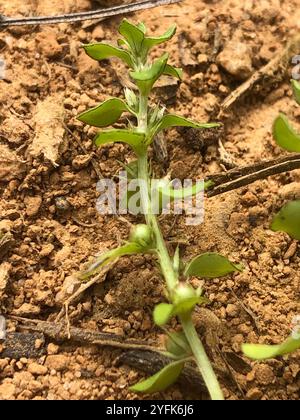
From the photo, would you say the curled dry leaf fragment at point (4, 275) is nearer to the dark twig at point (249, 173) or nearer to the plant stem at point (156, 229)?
the plant stem at point (156, 229)

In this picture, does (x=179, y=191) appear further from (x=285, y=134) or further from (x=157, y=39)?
(x=157, y=39)

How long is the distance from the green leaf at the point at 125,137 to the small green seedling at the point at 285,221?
0.55 m

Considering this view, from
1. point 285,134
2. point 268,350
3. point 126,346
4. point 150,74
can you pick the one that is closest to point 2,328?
point 126,346

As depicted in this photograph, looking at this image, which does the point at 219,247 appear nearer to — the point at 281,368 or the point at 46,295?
the point at 281,368

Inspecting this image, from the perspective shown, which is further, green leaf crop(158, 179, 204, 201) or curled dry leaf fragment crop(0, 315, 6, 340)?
curled dry leaf fragment crop(0, 315, 6, 340)

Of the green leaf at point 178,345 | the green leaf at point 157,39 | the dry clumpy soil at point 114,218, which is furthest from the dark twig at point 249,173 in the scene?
the green leaf at point 178,345

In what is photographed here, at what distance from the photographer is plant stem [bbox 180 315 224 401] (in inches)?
79.8

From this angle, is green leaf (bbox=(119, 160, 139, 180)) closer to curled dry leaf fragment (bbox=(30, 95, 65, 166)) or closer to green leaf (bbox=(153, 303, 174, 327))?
curled dry leaf fragment (bbox=(30, 95, 65, 166))

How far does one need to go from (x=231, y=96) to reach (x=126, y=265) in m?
1.06

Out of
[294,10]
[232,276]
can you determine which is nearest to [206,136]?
[232,276]

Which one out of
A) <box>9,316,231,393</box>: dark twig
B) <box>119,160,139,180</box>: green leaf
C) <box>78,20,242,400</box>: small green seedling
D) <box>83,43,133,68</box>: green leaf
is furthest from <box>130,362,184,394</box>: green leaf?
<box>83,43,133,68</box>: green leaf

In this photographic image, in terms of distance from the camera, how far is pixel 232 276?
97.0 inches

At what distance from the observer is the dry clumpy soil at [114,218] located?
226 cm

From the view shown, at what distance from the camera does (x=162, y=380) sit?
2045 mm
